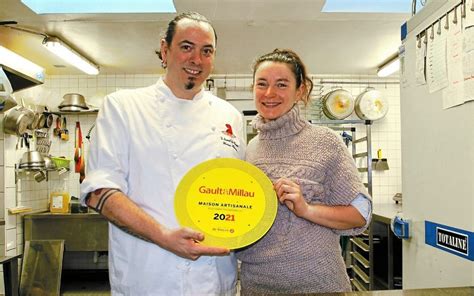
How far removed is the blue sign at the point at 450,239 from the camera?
4.01 ft

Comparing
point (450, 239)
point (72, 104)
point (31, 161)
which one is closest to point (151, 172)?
point (450, 239)

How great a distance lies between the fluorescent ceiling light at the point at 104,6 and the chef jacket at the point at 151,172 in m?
1.73

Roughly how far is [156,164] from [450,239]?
100 centimetres

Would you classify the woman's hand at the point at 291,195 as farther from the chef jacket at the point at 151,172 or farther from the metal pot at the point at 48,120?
the metal pot at the point at 48,120

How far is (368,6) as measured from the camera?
2.89 meters

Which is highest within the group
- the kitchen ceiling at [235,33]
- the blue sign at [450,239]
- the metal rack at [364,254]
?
the kitchen ceiling at [235,33]

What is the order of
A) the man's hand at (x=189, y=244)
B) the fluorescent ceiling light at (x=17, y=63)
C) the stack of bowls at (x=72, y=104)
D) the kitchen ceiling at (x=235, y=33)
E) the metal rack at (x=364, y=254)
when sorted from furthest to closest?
the stack of bowls at (x=72, y=104) < the metal rack at (x=364, y=254) < the kitchen ceiling at (x=235, y=33) < the fluorescent ceiling light at (x=17, y=63) < the man's hand at (x=189, y=244)

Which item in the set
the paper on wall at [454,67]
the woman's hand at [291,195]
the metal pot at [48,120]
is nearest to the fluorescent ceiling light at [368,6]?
the paper on wall at [454,67]

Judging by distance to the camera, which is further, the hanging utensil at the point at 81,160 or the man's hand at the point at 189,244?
the hanging utensil at the point at 81,160

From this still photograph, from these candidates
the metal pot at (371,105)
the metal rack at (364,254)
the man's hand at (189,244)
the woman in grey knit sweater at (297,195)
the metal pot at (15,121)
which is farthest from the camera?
the metal pot at (371,105)

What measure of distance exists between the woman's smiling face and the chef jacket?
0.67 ft

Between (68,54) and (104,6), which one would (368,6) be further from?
(68,54)

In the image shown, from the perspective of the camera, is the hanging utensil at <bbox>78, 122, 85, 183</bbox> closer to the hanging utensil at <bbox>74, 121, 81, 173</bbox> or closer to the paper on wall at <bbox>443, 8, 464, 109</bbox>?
the hanging utensil at <bbox>74, 121, 81, 173</bbox>

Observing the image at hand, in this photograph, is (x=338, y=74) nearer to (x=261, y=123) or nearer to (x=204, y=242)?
(x=261, y=123)
